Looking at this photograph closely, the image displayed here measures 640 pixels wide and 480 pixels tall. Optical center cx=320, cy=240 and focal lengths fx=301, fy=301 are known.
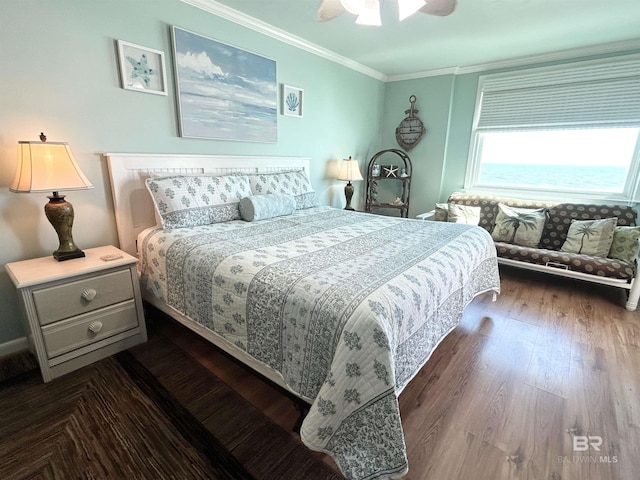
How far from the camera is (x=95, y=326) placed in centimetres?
176

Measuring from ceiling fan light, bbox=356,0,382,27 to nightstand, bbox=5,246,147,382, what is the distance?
2.06 meters

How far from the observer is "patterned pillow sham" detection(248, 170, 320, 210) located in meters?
2.71

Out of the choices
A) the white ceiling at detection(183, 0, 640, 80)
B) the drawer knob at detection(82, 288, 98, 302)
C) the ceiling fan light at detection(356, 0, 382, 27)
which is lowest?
the drawer knob at detection(82, 288, 98, 302)

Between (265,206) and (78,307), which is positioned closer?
(78,307)

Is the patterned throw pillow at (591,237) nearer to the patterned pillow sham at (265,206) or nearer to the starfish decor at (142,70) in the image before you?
the patterned pillow sham at (265,206)

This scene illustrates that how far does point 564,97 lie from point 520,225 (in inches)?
59.6

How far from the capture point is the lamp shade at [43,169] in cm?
154

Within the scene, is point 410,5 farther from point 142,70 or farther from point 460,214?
point 460,214

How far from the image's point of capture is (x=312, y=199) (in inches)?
122

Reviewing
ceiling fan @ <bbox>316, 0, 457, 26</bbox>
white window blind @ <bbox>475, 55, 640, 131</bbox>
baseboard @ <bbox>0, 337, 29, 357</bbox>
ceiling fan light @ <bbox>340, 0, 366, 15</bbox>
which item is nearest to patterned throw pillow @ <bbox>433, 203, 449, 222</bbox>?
white window blind @ <bbox>475, 55, 640, 131</bbox>

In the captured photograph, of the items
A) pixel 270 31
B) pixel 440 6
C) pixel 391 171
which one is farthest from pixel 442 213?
pixel 270 31

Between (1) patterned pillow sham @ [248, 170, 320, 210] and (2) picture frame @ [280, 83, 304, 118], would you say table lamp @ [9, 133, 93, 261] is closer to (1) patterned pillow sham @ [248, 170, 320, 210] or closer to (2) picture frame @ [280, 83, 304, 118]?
(1) patterned pillow sham @ [248, 170, 320, 210]

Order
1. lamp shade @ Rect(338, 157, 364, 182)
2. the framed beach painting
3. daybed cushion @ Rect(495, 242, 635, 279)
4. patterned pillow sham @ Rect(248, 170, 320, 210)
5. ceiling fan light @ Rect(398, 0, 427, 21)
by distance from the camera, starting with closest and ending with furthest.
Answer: ceiling fan light @ Rect(398, 0, 427, 21)
the framed beach painting
daybed cushion @ Rect(495, 242, 635, 279)
patterned pillow sham @ Rect(248, 170, 320, 210)
lamp shade @ Rect(338, 157, 364, 182)

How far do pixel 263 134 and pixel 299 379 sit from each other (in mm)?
2405
